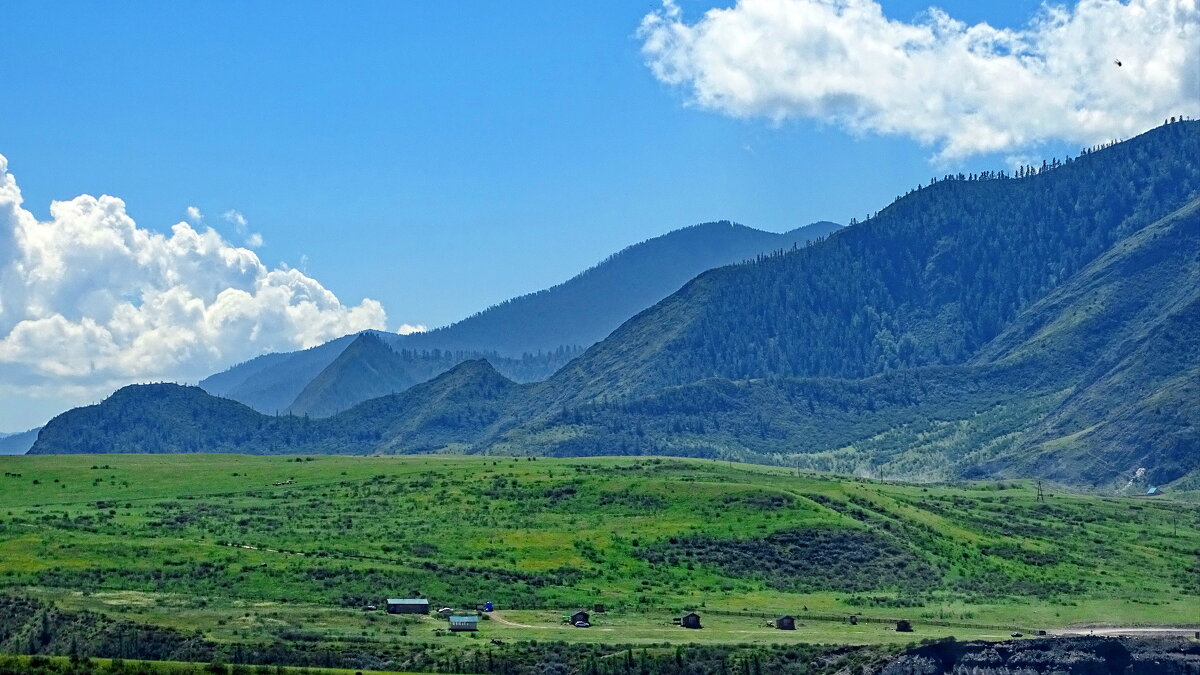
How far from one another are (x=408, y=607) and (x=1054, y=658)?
56702 millimetres

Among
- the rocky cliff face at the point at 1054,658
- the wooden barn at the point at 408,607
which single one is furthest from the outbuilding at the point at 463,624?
the rocky cliff face at the point at 1054,658

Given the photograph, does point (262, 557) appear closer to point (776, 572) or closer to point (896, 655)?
point (776, 572)

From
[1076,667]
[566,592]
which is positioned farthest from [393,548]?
[1076,667]

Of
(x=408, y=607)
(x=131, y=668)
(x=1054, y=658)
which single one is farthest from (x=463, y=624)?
(x=1054, y=658)

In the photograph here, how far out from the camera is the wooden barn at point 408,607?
155875 mm

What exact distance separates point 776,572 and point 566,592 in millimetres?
33382

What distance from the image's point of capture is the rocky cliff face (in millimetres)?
135875

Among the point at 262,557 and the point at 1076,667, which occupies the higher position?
the point at 262,557

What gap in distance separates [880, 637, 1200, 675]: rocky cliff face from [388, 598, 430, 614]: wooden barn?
4465 centimetres

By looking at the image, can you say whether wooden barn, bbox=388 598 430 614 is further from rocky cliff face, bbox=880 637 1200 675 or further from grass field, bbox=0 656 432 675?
rocky cliff face, bbox=880 637 1200 675

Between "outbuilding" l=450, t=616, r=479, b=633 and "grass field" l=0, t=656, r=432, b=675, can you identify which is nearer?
"grass field" l=0, t=656, r=432, b=675

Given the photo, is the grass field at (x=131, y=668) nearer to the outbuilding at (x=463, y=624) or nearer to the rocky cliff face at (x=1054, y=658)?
the outbuilding at (x=463, y=624)

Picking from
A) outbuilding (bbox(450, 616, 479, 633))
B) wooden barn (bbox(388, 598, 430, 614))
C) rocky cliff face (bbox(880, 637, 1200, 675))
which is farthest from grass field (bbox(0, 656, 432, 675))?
rocky cliff face (bbox(880, 637, 1200, 675))

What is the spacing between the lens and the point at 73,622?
142 metres
